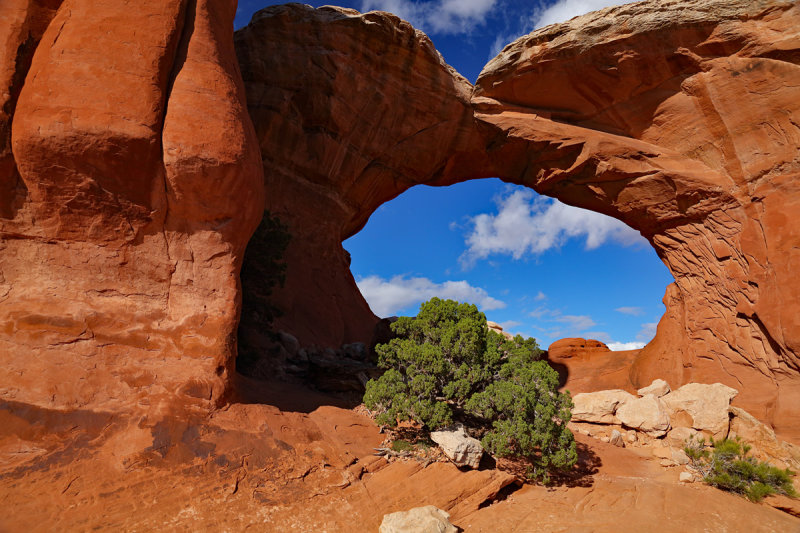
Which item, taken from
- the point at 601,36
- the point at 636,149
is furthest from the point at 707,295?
the point at 601,36

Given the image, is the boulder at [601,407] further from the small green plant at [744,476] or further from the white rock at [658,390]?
the small green plant at [744,476]

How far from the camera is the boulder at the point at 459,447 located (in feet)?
31.6

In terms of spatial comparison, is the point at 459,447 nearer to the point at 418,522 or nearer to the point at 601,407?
the point at 418,522

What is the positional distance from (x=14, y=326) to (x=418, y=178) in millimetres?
19394

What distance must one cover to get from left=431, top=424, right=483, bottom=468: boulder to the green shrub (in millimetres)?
248

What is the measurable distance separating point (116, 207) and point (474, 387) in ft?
31.2

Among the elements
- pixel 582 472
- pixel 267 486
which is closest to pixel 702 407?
pixel 582 472

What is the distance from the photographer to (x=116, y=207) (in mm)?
9602

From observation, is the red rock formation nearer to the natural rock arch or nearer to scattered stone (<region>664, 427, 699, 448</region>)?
the natural rock arch

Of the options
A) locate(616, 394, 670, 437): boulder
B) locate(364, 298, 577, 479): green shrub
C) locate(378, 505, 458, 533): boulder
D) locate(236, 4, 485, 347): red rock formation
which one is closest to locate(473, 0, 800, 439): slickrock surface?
locate(236, 4, 485, 347): red rock formation

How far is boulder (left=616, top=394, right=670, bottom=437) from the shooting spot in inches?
556

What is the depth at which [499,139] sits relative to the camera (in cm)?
2186

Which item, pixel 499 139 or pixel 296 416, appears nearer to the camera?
pixel 296 416

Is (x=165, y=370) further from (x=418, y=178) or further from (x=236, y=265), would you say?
(x=418, y=178)
